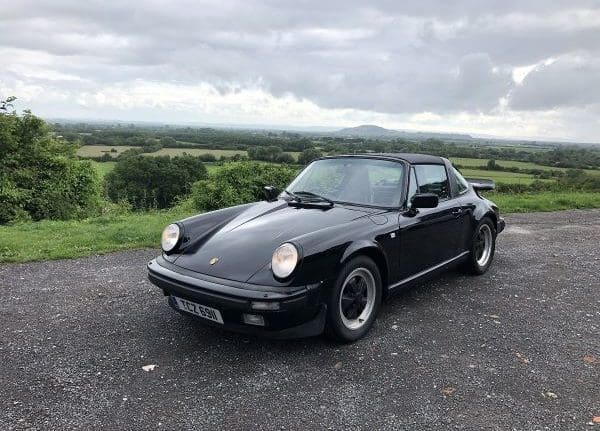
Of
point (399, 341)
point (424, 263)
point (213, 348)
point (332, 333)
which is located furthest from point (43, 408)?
point (424, 263)

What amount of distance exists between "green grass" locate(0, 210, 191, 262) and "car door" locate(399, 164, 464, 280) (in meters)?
4.15

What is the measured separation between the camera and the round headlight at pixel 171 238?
165 inches

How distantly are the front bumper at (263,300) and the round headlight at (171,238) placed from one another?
0.61 m

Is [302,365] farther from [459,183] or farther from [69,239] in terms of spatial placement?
[69,239]

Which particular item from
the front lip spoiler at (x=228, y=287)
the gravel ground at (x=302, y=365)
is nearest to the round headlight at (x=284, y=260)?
the front lip spoiler at (x=228, y=287)

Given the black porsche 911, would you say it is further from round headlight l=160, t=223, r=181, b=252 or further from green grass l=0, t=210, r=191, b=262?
green grass l=0, t=210, r=191, b=262

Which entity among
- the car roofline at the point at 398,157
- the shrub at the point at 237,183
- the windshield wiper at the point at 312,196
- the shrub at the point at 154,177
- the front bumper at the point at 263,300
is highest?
the car roofline at the point at 398,157

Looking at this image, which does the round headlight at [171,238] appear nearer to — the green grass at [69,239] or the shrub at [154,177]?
the green grass at [69,239]

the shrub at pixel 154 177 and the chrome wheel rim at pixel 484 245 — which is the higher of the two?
the chrome wheel rim at pixel 484 245

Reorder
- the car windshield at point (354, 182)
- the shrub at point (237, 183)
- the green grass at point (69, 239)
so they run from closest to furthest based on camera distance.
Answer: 1. the car windshield at point (354, 182)
2. the green grass at point (69, 239)
3. the shrub at point (237, 183)

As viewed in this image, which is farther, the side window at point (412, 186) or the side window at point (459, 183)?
the side window at point (459, 183)

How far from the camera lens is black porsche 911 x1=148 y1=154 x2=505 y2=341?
11.3ft

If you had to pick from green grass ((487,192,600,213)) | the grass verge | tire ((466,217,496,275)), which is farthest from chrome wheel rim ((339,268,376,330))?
green grass ((487,192,600,213))

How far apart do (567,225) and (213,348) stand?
8.59 meters
